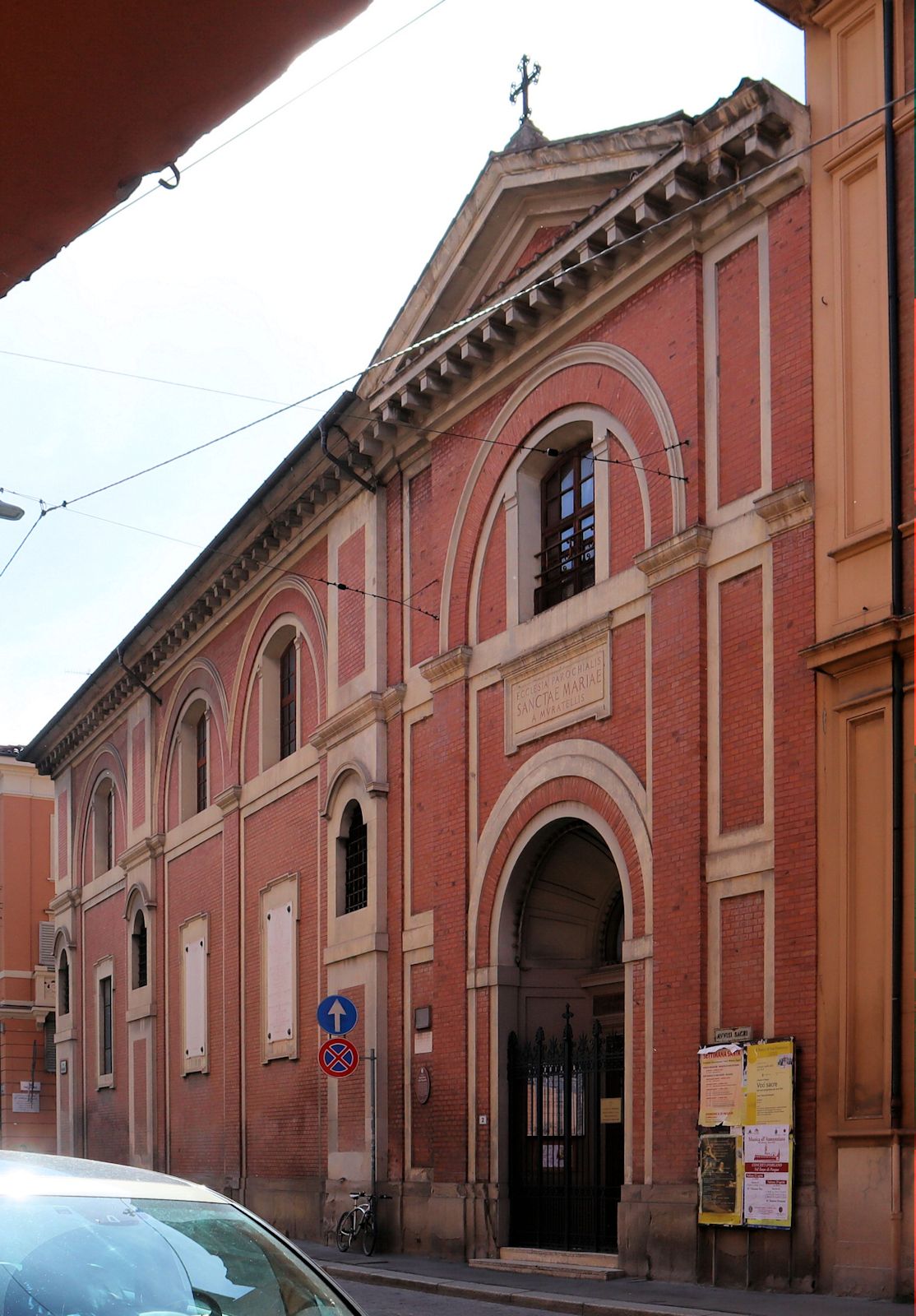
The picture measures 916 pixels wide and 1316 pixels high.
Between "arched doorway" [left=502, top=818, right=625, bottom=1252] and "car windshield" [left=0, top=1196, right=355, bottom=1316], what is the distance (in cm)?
1276

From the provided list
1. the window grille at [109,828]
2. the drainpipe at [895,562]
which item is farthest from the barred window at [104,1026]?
the drainpipe at [895,562]

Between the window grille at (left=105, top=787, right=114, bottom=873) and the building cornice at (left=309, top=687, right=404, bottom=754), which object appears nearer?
the building cornice at (left=309, top=687, right=404, bottom=754)

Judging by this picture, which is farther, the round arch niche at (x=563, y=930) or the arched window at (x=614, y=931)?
the arched window at (x=614, y=931)

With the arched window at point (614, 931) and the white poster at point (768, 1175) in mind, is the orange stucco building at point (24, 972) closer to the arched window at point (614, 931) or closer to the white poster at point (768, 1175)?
the arched window at point (614, 931)

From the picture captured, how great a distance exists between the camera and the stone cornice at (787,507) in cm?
1486

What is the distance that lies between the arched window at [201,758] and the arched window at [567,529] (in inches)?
516

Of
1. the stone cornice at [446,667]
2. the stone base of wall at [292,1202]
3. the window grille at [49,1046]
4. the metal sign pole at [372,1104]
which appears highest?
the stone cornice at [446,667]

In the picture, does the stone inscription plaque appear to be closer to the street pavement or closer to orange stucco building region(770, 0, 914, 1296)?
orange stucco building region(770, 0, 914, 1296)

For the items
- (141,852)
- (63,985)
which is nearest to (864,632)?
(141,852)

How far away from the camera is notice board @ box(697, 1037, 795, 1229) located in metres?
14.1

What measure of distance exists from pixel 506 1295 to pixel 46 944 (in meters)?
35.7

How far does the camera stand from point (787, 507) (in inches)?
593

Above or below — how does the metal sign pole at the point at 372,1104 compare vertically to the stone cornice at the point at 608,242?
below

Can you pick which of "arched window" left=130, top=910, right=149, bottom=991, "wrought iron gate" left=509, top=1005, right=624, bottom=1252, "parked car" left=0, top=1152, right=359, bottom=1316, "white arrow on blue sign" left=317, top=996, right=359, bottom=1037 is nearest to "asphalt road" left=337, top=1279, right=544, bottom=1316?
"wrought iron gate" left=509, top=1005, right=624, bottom=1252
